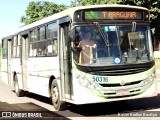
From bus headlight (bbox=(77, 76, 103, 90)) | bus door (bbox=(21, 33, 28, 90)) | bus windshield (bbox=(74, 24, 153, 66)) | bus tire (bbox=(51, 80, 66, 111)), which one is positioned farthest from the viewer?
bus door (bbox=(21, 33, 28, 90))

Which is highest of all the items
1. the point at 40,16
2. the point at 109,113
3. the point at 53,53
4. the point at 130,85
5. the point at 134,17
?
the point at 40,16

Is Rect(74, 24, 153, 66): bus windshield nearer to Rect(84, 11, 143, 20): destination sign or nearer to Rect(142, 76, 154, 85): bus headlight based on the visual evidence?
Rect(84, 11, 143, 20): destination sign

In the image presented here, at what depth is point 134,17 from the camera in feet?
39.5

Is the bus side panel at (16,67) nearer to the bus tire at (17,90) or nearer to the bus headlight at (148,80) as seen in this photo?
the bus tire at (17,90)

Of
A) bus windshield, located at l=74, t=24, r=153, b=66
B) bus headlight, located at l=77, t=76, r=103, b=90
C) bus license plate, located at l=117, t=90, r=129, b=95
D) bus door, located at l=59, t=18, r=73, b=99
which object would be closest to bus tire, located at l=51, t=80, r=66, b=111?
bus door, located at l=59, t=18, r=73, b=99

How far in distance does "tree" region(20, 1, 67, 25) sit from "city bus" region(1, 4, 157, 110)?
74.3 metres

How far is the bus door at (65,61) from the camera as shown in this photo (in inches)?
468

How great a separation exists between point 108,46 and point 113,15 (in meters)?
0.99

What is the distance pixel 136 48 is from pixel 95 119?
234 centimetres

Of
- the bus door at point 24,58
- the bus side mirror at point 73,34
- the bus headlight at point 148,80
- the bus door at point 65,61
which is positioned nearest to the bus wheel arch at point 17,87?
the bus door at point 24,58

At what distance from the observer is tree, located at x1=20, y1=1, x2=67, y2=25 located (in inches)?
3420

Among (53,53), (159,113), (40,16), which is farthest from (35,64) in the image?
(40,16)

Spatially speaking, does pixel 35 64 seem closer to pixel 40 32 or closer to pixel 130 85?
pixel 40 32

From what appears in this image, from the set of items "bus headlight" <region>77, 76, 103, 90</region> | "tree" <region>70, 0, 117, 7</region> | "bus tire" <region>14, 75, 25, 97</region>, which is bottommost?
"bus tire" <region>14, 75, 25, 97</region>
